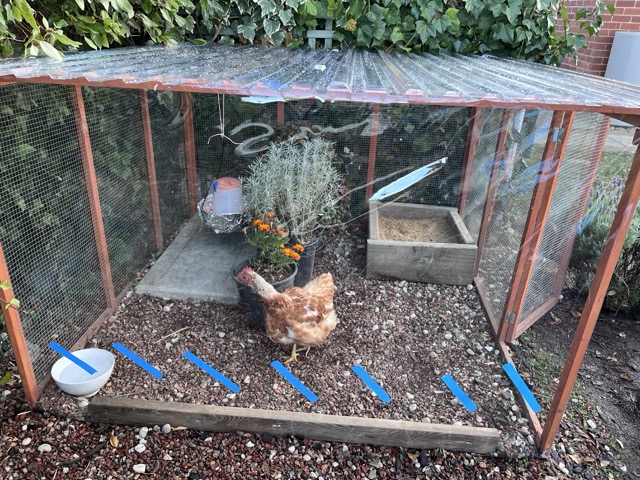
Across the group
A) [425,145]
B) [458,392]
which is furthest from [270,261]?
[425,145]

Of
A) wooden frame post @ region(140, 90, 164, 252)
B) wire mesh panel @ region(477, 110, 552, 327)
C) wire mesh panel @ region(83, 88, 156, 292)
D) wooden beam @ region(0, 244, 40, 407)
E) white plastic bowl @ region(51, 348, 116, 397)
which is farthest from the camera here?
wooden frame post @ region(140, 90, 164, 252)

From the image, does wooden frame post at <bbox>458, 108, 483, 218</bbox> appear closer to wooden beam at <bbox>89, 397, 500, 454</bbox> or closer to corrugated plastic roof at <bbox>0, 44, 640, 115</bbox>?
corrugated plastic roof at <bbox>0, 44, 640, 115</bbox>

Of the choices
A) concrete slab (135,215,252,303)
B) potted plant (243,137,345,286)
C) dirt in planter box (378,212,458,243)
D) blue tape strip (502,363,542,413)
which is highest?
potted plant (243,137,345,286)

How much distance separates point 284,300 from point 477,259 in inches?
66.7

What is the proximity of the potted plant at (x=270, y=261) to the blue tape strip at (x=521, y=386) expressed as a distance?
135cm

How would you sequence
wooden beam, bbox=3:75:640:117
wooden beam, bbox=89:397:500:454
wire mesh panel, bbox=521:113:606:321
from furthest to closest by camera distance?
wire mesh panel, bbox=521:113:606:321
wooden beam, bbox=89:397:500:454
wooden beam, bbox=3:75:640:117

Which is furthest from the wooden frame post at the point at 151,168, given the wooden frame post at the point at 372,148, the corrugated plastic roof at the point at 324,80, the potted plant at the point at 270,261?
the wooden frame post at the point at 372,148

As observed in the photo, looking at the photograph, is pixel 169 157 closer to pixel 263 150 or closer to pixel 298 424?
pixel 263 150

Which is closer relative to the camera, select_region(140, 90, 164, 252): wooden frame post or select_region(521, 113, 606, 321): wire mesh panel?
select_region(521, 113, 606, 321): wire mesh panel

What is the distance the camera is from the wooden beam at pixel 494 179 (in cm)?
294

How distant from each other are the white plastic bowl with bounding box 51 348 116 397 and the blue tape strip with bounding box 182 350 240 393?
39 centimetres

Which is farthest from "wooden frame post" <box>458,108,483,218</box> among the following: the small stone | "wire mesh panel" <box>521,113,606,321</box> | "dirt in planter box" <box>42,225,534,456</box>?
the small stone

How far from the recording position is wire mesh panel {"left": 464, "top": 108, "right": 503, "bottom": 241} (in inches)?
124

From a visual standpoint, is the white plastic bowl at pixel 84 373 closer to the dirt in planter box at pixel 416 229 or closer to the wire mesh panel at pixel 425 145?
the dirt in planter box at pixel 416 229
